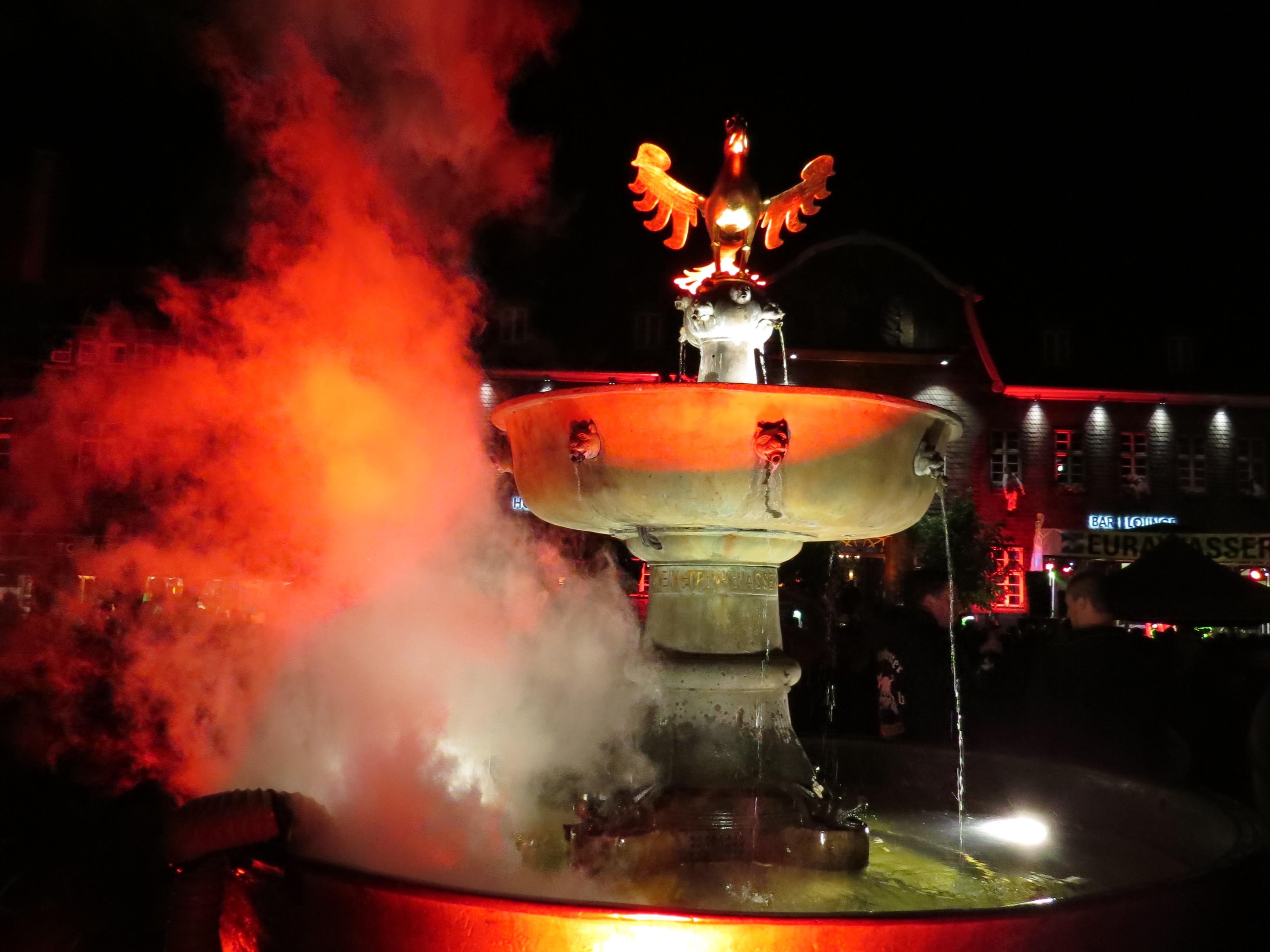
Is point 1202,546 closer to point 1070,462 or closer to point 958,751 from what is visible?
point 1070,462

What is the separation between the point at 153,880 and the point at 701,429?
105 inches

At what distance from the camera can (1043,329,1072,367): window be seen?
31.8 metres

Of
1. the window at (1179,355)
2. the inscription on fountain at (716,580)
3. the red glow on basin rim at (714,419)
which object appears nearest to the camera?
the red glow on basin rim at (714,419)

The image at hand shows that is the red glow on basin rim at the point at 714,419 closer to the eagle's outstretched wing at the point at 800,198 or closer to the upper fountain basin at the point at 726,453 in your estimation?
the upper fountain basin at the point at 726,453

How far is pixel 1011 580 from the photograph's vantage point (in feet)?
98.8

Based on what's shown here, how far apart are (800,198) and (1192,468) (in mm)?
30910

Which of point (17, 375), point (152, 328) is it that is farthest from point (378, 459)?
point (17, 375)

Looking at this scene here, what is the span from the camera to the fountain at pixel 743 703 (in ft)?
11.1

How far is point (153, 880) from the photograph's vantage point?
3.74 meters

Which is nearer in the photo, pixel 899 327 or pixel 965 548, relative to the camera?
pixel 965 548

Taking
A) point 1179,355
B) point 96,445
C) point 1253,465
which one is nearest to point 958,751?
point 96,445

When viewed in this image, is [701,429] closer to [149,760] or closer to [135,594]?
[149,760]

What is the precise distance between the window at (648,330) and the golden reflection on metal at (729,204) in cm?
2347

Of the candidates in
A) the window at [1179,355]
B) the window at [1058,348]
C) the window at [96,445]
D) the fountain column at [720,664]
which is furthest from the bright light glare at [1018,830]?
the window at [1179,355]
